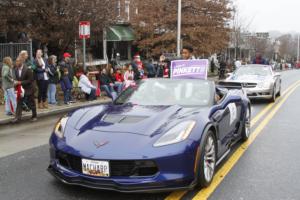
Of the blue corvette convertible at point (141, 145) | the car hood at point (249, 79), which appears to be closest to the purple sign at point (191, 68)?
the blue corvette convertible at point (141, 145)

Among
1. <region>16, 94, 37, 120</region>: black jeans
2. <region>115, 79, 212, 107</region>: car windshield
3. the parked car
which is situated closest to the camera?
<region>115, 79, 212, 107</region>: car windshield

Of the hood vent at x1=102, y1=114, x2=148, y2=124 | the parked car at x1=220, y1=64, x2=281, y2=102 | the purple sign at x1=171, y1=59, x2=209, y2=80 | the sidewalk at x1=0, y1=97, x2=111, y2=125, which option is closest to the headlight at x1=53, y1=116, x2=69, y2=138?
the hood vent at x1=102, y1=114, x2=148, y2=124

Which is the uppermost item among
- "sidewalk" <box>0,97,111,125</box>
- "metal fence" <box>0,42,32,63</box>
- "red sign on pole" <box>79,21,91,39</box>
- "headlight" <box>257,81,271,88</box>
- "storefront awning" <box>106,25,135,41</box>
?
"storefront awning" <box>106,25,135,41</box>

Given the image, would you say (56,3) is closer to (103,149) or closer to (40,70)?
(40,70)

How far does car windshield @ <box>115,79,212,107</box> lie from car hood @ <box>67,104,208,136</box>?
34cm

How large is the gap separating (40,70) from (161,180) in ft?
30.6

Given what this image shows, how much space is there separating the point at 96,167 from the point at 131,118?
0.97m

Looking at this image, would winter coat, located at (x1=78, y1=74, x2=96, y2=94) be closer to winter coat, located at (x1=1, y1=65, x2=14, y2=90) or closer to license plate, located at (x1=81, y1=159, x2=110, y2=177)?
winter coat, located at (x1=1, y1=65, x2=14, y2=90)

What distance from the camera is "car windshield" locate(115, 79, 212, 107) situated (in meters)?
6.38

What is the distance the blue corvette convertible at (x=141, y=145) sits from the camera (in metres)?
4.75

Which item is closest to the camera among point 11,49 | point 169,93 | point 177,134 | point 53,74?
point 177,134

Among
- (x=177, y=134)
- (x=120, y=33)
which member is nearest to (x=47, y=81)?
(x=177, y=134)

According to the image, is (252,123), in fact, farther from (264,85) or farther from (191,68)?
(264,85)

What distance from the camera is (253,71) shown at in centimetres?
1636
